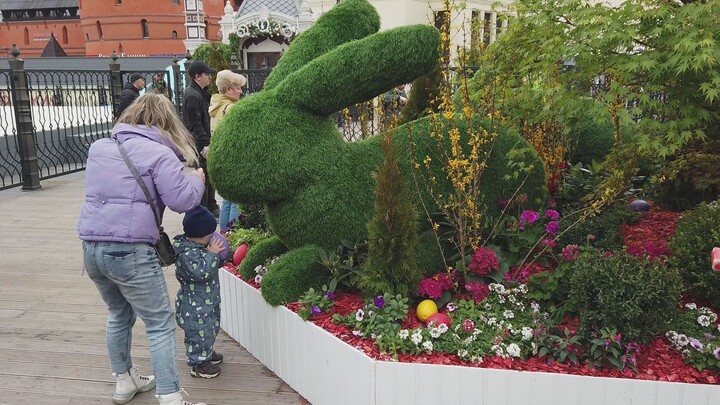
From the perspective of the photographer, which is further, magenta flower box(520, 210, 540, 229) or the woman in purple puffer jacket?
magenta flower box(520, 210, 540, 229)

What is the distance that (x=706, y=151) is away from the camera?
4602 mm

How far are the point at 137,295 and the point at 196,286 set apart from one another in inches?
22.6

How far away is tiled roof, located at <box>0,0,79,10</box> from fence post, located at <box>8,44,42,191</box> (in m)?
53.4

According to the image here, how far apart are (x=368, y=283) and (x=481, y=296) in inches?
28.4

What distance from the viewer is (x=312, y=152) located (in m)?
3.71

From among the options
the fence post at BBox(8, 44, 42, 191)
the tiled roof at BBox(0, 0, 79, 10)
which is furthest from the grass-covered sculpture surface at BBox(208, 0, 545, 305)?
the tiled roof at BBox(0, 0, 79, 10)

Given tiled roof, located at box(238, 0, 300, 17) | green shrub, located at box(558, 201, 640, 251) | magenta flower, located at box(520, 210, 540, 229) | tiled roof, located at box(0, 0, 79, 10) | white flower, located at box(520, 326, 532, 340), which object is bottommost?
white flower, located at box(520, 326, 532, 340)

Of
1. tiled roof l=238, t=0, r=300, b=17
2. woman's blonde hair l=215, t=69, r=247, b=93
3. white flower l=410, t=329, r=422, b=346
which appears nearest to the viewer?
white flower l=410, t=329, r=422, b=346

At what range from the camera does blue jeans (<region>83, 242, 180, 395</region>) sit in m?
2.92

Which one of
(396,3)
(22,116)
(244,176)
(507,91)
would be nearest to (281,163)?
(244,176)

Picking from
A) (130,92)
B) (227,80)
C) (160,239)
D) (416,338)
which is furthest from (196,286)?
(130,92)

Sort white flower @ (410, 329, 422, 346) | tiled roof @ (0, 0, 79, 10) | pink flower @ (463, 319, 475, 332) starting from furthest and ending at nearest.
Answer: tiled roof @ (0, 0, 79, 10) → pink flower @ (463, 319, 475, 332) → white flower @ (410, 329, 422, 346)

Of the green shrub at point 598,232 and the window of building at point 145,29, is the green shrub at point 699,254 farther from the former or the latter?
the window of building at point 145,29

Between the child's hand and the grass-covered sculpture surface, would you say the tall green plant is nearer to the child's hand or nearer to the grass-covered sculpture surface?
the grass-covered sculpture surface
